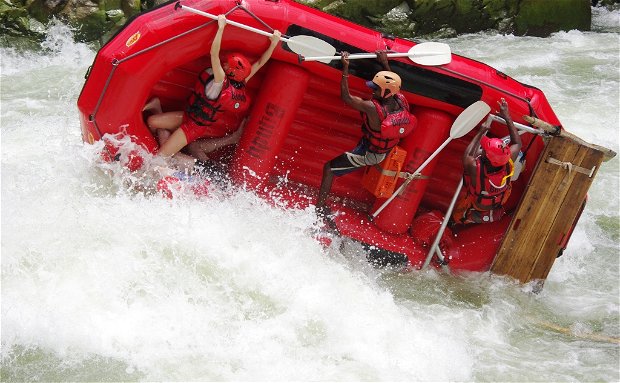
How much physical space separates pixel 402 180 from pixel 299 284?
3.27 ft

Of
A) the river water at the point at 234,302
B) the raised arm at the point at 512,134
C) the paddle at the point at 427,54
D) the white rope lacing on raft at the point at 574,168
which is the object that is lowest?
the river water at the point at 234,302

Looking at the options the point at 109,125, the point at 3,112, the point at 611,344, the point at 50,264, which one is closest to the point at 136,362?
the point at 50,264

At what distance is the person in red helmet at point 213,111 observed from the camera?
14.0 feet

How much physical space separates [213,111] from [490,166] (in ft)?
5.64

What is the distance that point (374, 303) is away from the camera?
444 centimetres

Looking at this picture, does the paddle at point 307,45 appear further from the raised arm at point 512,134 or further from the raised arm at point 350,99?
the raised arm at point 512,134

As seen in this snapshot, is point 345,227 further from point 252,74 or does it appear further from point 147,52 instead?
point 147,52

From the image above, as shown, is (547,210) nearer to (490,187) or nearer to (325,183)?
(490,187)

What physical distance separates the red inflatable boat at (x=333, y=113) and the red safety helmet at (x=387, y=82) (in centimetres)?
19

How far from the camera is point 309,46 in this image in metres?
4.30

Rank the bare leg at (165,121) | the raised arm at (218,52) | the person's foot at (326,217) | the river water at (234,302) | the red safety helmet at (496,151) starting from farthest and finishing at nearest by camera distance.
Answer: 1. the person's foot at (326,217)
2. the bare leg at (165,121)
3. the red safety helmet at (496,151)
4. the raised arm at (218,52)
5. the river water at (234,302)

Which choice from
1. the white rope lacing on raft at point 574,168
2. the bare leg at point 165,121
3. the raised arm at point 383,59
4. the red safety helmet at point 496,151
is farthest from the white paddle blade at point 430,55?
the bare leg at point 165,121

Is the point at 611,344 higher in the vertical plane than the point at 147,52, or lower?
lower

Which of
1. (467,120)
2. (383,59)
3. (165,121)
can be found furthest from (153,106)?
(467,120)
